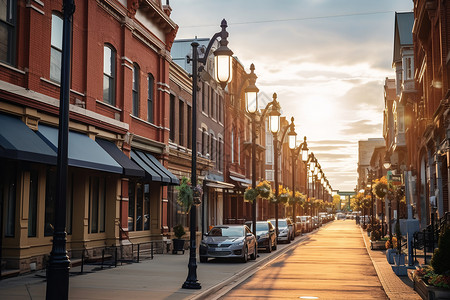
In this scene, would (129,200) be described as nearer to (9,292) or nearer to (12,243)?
(12,243)

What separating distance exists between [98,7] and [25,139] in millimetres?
8146

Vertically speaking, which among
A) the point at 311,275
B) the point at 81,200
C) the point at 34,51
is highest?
the point at 34,51

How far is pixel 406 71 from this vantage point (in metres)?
40.3

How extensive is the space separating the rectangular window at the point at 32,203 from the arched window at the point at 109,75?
5.92 meters

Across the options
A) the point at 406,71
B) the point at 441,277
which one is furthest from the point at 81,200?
the point at 406,71

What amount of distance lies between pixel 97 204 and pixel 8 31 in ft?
26.6

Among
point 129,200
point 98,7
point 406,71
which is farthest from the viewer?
point 406,71

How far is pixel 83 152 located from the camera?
748 inches

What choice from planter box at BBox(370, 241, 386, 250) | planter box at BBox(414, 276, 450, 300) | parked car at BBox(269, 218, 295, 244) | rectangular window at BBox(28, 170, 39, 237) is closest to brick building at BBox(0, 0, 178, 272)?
rectangular window at BBox(28, 170, 39, 237)

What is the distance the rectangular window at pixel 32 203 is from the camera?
686 inches

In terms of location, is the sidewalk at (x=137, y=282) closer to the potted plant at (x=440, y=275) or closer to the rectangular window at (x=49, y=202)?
the rectangular window at (x=49, y=202)

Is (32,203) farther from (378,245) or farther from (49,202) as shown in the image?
(378,245)

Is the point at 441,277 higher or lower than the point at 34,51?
lower

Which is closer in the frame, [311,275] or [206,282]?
[206,282]
